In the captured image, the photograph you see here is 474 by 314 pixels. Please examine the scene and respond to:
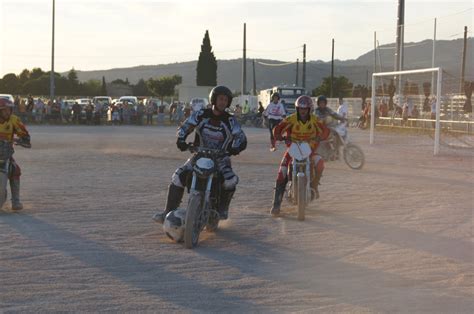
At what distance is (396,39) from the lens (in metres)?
34.4

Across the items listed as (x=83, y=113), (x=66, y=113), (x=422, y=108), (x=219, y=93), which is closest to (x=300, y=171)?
(x=219, y=93)

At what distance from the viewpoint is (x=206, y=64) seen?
A: 9525 cm

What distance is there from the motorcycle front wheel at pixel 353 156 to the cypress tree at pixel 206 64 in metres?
79.1

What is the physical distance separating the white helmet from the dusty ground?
0.11 m

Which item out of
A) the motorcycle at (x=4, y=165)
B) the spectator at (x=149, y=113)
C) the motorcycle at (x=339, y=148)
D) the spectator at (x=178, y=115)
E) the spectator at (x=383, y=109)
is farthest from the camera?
the spectator at (x=178, y=115)

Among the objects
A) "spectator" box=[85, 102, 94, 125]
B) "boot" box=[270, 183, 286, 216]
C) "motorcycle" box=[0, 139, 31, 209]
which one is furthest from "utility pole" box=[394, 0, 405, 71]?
"motorcycle" box=[0, 139, 31, 209]

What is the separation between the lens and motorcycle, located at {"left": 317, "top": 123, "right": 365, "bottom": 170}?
16.4m

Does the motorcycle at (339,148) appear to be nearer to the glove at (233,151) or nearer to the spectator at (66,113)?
the glove at (233,151)

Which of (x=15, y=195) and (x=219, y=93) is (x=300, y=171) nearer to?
(x=219, y=93)

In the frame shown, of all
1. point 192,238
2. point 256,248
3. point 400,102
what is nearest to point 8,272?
point 192,238

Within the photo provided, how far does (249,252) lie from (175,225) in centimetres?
88

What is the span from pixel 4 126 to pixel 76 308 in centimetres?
542

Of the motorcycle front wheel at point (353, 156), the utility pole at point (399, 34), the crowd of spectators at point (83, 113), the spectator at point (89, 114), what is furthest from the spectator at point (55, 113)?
the motorcycle front wheel at point (353, 156)

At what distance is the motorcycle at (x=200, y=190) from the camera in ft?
26.1
